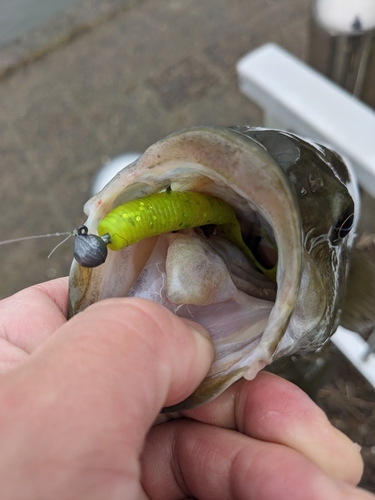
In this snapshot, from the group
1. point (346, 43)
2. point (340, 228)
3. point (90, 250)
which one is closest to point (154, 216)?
point (90, 250)

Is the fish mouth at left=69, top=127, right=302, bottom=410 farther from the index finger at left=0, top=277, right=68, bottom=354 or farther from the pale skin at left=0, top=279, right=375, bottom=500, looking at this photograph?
the index finger at left=0, top=277, right=68, bottom=354

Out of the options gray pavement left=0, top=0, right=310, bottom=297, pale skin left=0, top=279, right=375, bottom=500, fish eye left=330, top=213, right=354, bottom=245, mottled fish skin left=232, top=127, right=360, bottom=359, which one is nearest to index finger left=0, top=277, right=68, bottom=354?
pale skin left=0, top=279, right=375, bottom=500

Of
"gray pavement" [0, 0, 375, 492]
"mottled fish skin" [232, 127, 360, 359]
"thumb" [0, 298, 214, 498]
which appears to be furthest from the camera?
"gray pavement" [0, 0, 375, 492]

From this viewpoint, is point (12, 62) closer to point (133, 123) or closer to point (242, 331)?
point (133, 123)

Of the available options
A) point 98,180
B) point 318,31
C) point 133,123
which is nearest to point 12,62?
point 133,123

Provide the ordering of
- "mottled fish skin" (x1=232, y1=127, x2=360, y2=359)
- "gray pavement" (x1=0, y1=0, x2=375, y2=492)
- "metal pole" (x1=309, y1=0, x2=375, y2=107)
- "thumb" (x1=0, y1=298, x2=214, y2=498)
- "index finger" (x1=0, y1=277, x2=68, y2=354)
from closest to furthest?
1. "thumb" (x1=0, y1=298, x2=214, y2=498)
2. "mottled fish skin" (x1=232, y1=127, x2=360, y2=359)
3. "index finger" (x1=0, y1=277, x2=68, y2=354)
4. "metal pole" (x1=309, y1=0, x2=375, y2=107)
5. "gray pavement" (x1=0, y1=0, x2=375, y2=492)

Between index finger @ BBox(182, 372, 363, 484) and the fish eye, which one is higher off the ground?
the fish eye

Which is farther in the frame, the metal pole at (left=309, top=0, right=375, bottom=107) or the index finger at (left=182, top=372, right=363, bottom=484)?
the metal pole at (left=309, top=0, right=375, bottom=107)
